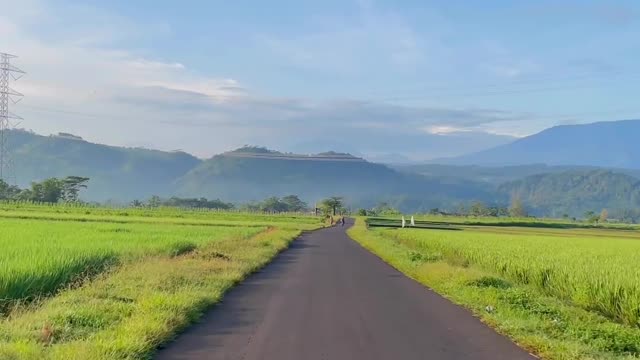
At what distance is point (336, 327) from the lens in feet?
33.1

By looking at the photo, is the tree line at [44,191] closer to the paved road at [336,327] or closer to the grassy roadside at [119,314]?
the grassy roadside at [119,314]

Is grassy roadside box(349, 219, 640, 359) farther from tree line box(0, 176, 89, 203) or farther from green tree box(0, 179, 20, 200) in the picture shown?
green tree box(0, 179, 20, 200)

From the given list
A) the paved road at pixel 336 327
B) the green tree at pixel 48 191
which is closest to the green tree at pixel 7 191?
the green tree at pixel 48 191

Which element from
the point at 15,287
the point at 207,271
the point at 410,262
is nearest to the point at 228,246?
the point at 410,262

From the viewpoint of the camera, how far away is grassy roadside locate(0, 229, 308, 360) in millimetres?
7434

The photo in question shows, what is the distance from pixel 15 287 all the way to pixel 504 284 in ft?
36.2

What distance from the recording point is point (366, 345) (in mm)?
8812

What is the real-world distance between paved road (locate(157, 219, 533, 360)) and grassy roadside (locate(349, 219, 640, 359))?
33 centimetres

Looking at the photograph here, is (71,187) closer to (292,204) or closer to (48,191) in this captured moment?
(48,191)

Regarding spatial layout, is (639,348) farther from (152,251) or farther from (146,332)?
(152,251)

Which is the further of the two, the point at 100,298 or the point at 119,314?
the point at 100,298

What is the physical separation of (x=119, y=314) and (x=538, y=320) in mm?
6663

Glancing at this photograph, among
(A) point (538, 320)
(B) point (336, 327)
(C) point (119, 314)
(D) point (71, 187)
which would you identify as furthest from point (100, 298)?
(D) point (71, 187)

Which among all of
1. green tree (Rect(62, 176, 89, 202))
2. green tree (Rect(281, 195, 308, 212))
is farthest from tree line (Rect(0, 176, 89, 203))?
green tree (Rect(281, 195, 308, 212))
